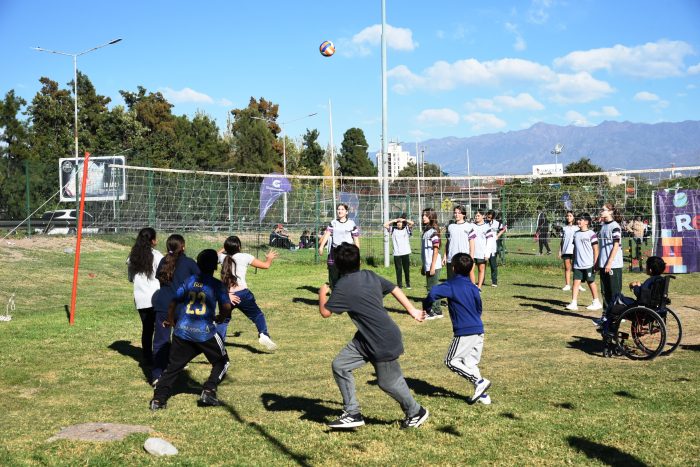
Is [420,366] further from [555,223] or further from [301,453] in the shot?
[555,223]

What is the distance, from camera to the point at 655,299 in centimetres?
938

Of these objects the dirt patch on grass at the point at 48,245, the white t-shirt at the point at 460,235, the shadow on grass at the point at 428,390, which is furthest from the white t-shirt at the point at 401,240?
the dirt patch on grass at the point at 48,245

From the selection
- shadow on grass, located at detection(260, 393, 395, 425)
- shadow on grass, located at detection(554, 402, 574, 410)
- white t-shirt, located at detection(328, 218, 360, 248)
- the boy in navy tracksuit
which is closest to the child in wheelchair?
shadow on grass, located at detection(554, 402, 574, 410)

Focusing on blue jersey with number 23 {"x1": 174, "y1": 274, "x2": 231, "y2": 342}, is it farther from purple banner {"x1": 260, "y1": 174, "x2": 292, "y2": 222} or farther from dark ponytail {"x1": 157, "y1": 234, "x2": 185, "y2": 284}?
purple banner {"x1": 260, "y1": 174, "x2": 292, "y2": 222}

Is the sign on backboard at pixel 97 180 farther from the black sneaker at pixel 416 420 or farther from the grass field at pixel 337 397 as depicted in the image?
the black sneaker at pixel 416 420

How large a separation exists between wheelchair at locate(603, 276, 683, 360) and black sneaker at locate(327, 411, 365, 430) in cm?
470

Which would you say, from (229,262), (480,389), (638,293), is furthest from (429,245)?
(480,389)

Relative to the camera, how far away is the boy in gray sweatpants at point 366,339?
6297mm

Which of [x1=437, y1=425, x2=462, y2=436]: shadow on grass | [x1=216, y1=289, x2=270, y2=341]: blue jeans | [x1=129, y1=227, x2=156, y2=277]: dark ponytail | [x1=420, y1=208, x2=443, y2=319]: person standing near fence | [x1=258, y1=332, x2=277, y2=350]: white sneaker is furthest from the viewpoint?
[x1=420, y1=208, x2=443, y2=319]: person standing near fence

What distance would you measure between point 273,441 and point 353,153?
64.3m

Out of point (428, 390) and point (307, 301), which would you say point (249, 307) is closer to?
point (428, 390)

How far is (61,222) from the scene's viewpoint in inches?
1072

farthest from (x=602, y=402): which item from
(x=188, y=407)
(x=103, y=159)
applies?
(x=103, y=159)

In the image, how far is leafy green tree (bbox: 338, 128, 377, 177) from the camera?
227ft
